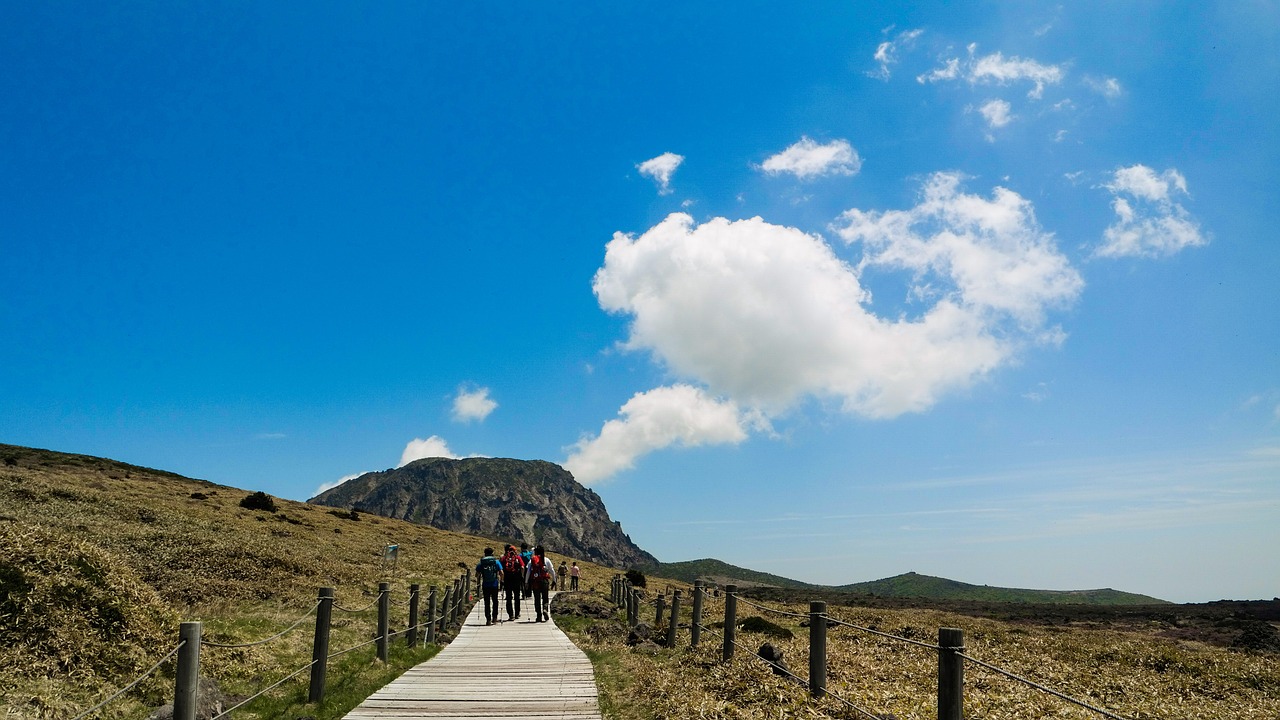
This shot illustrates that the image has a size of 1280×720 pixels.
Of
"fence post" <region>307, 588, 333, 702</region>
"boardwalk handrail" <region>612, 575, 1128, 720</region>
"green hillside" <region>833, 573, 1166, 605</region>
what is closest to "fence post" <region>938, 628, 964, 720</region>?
"boardwalk handrail" <region>612, 575, 1128, 720</region>

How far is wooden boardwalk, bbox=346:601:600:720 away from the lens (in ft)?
33.0

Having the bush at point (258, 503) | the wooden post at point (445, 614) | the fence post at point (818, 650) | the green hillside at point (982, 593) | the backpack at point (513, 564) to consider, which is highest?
the fence post at point (818, 650)

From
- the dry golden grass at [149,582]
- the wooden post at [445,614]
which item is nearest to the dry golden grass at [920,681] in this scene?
the wooden post at [445,614]

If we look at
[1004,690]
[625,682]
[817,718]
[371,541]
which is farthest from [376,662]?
[371,541]

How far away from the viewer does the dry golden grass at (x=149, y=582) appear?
10.5 m

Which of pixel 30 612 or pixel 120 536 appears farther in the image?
pixel 120 536

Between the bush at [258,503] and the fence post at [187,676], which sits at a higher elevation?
the fence post at [187,676]

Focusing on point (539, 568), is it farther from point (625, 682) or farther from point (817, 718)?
point (817, 718)

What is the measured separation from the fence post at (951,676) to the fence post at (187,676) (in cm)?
780

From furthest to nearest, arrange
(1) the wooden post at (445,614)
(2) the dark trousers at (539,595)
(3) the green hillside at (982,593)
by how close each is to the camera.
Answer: (3) the green hillside at (982,593)
(2) the dark trousers at (539,595)
(1) the wooden post at (445,614)

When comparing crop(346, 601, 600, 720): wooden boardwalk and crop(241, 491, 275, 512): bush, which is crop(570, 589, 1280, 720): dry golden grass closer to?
crop(346, 601, 600, 720): wooden boardwalk

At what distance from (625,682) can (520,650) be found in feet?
12.0

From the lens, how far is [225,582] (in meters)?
24.2

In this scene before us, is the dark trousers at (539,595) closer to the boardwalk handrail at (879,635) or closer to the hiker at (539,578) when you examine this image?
the hiker at (539,578)
